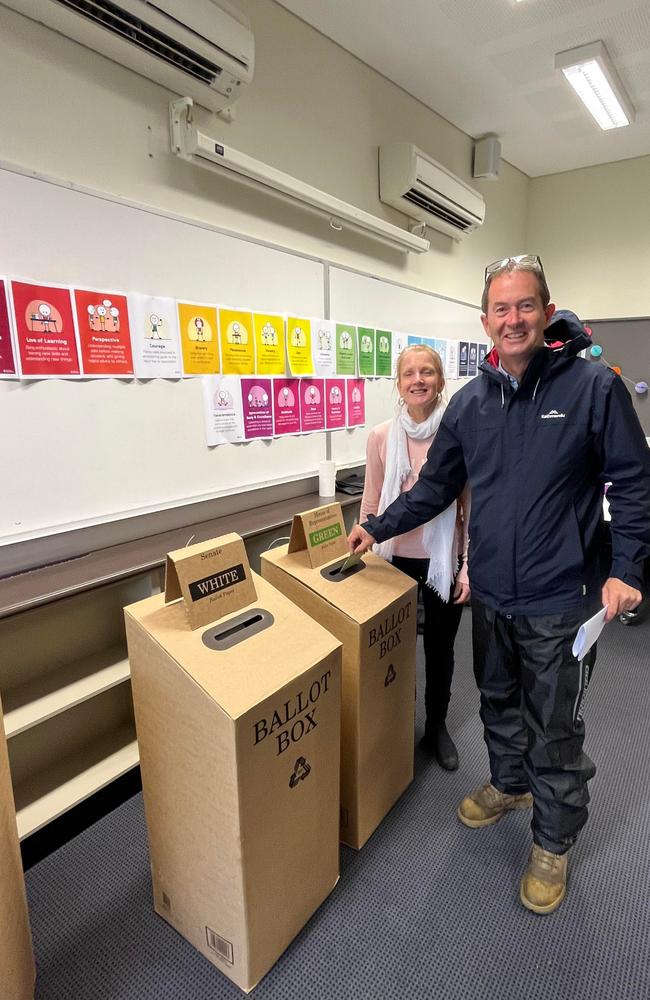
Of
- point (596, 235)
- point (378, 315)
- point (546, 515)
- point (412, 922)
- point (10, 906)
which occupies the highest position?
point (596, 235)

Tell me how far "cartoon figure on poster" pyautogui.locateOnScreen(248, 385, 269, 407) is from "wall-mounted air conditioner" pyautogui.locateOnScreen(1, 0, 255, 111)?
A: 101 centimetres

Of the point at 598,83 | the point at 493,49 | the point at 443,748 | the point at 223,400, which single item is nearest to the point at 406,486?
the point at 223,400

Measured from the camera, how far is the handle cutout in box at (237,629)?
1.08m

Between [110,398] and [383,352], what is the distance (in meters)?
1.67

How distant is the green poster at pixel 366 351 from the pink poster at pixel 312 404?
0.35 m

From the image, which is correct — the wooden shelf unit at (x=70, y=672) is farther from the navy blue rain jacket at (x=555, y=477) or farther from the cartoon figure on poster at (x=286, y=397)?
the navy blue rain jacket at (x=555, y=477)

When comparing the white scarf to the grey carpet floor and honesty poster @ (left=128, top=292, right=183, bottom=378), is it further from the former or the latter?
honesty poster @ (left=128, top=292, right=183, bottom=378)

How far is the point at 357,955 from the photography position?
1.23 m

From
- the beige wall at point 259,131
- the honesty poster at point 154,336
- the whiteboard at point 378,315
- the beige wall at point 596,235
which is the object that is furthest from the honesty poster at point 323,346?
the beige wall at point 596,235

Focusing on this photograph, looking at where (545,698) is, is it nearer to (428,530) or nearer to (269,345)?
(428,530)

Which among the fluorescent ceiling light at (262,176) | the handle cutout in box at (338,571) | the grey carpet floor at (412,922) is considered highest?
the fluorescent ceiling light at (262,176)

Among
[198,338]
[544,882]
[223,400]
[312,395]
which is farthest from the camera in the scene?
[312,395]

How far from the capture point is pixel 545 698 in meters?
1.31

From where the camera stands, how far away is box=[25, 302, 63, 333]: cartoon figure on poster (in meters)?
1.51
